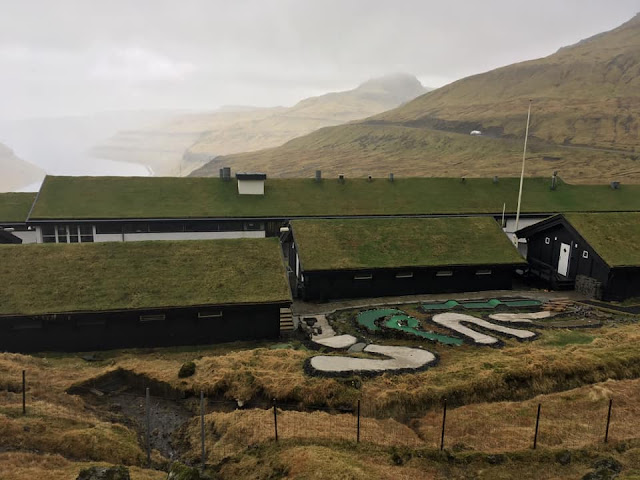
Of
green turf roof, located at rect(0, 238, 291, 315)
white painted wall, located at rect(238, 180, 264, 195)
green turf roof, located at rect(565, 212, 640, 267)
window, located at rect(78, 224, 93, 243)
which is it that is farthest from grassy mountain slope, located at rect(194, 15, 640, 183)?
green turf roof, located at rect(0, 238, 291, 315)

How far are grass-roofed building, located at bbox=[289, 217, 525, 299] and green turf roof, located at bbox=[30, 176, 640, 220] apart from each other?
8.83m

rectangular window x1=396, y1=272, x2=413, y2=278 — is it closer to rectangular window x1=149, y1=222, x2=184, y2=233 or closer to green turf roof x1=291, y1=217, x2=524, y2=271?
green turf roof x1=291, y1=217, x2=524, y2=271

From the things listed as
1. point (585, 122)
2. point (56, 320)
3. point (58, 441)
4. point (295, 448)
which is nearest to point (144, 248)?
point (56, 320)

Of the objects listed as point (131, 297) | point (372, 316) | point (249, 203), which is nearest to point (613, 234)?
point (372, 316)

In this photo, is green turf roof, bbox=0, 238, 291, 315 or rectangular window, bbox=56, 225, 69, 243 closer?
green turf roof, bbox=0, 238, 291, 315

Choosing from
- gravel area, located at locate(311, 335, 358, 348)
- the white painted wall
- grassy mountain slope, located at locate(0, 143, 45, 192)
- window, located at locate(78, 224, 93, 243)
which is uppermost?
grassy mountain slope, located at locate(0, 143, 45, 192)

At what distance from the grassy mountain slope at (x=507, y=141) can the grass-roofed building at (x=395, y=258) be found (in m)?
83.6

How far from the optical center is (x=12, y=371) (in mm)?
19531

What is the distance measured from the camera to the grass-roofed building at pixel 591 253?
34.6m

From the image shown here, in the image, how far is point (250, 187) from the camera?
4822 centimetres

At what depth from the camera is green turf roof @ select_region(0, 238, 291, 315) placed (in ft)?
81.7

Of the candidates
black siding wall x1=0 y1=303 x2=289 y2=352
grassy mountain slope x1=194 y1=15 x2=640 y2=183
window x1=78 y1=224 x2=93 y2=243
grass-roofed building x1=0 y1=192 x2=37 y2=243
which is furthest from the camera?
grassy mountain slope x1=194 y1=15 x2=640 y2=183

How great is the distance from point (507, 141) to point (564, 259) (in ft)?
395

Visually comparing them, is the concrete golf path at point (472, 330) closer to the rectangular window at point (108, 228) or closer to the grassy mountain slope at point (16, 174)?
the rectangular window at point (108, 228)
